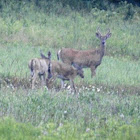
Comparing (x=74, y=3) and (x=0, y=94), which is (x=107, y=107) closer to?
(x=0, y=94)

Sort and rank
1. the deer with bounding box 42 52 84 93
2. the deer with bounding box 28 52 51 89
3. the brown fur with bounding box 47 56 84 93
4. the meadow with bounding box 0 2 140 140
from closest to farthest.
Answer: the meadow with bounding box 0 2 140 140 < the deer with bounding box 28 52 51 89 < the deer with bounding box 42 52 84 93 < the brown fur with bounding box 47 56 84 93

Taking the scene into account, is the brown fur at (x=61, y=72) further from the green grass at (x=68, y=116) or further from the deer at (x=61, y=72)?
the green grass at (x=68, y=116)

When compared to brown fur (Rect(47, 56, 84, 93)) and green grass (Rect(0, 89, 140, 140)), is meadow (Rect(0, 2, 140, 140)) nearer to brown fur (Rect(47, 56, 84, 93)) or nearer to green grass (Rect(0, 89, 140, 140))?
green grass (Rect(0, 89, 140, 140))

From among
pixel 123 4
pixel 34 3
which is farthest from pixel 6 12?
pixel 123 4

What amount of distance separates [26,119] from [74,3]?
820 inches

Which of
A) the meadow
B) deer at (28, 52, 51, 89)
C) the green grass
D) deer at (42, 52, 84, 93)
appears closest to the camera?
the green grass

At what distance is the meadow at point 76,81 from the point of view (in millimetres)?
9703

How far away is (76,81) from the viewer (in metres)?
16.6

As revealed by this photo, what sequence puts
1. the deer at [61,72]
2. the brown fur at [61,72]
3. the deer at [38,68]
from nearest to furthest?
the deer at [38,68] → the deer at [61,72] → the brown fur at [61,72]

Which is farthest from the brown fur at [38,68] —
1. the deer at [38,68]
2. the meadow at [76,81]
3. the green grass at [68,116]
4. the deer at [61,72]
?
the green grass at [68,116]

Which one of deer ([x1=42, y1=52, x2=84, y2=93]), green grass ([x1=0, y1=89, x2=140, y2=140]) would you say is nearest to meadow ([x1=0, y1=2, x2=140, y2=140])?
green grass ([x1=0, y1=89, x2=140, y2=140])

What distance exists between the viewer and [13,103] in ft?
37.2

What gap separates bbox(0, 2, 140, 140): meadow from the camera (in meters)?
9.70

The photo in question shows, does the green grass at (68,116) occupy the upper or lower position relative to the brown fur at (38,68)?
upper
